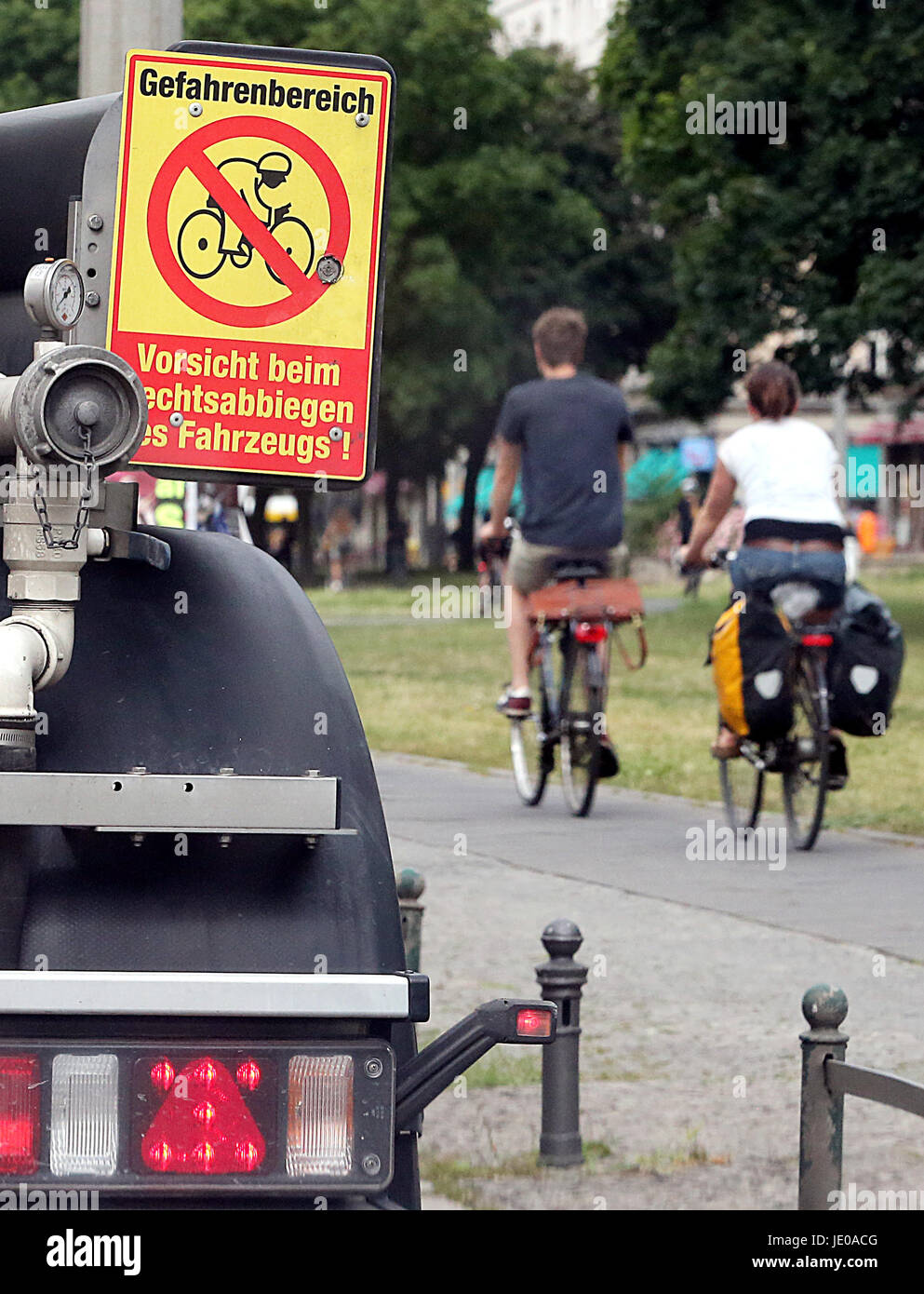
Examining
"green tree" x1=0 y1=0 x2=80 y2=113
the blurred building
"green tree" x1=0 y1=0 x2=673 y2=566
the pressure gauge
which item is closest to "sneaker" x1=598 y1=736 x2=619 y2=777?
the pressure gauge

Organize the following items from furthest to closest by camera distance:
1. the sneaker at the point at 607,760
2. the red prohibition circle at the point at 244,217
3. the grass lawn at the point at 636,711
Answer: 1. the grass lawn at the point at 636,711
2. the sneaker at the point at 607,760
3. the red prohibition circle at the point at 244,217

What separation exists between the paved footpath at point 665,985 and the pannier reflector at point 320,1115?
2298 millimetres

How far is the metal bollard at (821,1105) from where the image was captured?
174 inches

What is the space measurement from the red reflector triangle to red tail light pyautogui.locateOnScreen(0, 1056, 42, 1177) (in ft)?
0.39

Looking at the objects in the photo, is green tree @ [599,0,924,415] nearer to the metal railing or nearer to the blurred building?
the metal railing

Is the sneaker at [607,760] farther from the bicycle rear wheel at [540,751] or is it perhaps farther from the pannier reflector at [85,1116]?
the pannier reflector at [85,1116]

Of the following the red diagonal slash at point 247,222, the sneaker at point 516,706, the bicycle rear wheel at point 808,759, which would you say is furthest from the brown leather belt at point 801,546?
the red diagonal slash at point 247,222

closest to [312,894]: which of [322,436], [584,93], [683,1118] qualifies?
[322,436]

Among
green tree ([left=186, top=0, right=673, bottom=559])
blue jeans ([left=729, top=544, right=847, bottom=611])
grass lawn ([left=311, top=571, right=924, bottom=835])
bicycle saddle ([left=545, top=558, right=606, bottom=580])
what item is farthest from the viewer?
green tree ([left=186, top=0, right=673, bottom=559])

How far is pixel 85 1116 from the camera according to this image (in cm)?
250

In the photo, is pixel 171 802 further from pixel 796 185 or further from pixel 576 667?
pixel 796 185

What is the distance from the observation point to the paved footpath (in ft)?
16.6

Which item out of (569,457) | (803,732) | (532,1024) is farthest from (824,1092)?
(569,457)

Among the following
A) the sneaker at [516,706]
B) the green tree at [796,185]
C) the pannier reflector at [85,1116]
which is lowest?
the pannier reflector at [85,1116]
